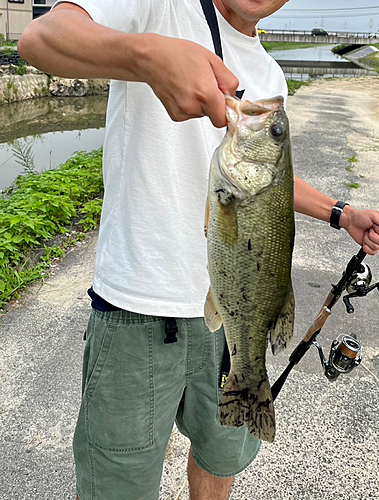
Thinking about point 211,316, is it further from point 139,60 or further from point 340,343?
point 340,343

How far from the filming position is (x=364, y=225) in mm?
2141

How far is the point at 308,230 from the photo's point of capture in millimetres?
6000

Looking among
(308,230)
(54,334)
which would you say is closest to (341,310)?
(308,230)

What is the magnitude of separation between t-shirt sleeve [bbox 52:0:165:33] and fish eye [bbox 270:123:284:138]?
22.1 inches

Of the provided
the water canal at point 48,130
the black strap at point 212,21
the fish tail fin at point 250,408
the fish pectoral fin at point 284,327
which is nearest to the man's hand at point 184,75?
the black strap at point 212,21

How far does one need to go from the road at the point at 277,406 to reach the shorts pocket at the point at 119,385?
3.23 feet

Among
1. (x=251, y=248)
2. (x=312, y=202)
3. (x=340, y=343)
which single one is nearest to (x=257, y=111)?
(x=251, y=248)

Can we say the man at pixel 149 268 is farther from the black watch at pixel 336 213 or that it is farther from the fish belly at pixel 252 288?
the black watch at pixel 336 213

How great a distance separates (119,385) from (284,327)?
0.64 meters

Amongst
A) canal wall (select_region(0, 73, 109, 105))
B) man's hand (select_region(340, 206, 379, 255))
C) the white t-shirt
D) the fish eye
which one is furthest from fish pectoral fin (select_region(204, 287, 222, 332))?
canal wall (select_region(0, 73, 109, 105))

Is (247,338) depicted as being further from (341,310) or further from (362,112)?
(362,112)

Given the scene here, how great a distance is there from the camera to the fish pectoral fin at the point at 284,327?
1660 mm

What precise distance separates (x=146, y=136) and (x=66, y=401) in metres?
2.06

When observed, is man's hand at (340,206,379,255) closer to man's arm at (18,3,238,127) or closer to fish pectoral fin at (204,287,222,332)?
fish pectoral fin at (204,287,222,332)
